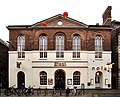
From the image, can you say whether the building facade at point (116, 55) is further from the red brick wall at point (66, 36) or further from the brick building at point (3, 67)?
the brick building at point (3, 67)

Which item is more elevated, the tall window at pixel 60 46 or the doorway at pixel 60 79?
the tall window at pixel 60 46

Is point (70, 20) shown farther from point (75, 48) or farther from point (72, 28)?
point (75, 48)

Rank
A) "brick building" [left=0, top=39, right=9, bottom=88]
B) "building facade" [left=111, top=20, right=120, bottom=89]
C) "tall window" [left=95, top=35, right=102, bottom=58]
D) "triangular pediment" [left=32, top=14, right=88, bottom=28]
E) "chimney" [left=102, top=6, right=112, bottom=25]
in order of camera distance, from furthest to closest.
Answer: "brick building" [left=0, top=39, right=9, bottom=88] → "chimney" [left=102, top=6, right=112, bottom=25] → "tall window" [left=95, top=35, right=102, bottom=58] → "building facade" [left=111, top=20, right=120, bottom=89] → "triangular pediment" [left=32, top=14, right=88, bottom=28]

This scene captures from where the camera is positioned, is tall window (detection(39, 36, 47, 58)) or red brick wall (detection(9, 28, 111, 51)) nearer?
tall window (detection(39, 36, 47, 58))

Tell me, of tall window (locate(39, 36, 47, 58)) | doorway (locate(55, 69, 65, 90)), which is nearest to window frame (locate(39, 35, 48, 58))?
tall window (locate(39, 36, 47, 58))

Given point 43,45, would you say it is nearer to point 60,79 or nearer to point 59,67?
point 59,67

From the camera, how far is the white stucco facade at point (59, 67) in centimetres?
5106

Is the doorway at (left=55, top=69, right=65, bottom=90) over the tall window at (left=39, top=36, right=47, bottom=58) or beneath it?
beneath

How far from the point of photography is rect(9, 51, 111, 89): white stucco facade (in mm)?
51062

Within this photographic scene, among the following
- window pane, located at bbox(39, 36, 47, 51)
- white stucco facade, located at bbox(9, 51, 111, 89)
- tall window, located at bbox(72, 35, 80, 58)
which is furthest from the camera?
window pane, located at bbox(39, 36, 47, 51)

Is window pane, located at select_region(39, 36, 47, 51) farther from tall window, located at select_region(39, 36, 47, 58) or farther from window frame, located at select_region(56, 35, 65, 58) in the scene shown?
window frame, located at select_region(56, 35, 65, 58)

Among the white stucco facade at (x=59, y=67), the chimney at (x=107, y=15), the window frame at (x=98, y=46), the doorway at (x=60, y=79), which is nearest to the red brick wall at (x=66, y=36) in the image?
the window frame at (x=98, y=46)

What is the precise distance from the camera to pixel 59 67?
2014 inches

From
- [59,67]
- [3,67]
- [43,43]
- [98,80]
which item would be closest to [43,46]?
[43,43]
